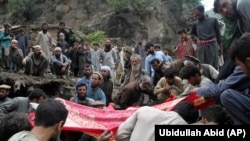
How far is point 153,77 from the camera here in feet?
33.8

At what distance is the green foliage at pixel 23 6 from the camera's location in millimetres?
30062

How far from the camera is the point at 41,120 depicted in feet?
12.5

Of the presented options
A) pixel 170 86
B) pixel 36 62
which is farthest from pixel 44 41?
pixel 170 86

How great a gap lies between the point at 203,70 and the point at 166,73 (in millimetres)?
691

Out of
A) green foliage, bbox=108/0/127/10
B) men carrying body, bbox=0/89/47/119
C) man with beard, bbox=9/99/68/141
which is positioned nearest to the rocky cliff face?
green foliage, bbox=108/0/127/10

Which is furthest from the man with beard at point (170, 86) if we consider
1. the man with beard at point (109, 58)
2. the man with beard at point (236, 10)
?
the man with beard at point (109, 58)

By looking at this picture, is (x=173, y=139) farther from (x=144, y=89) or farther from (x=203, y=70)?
(x=144, y=89)

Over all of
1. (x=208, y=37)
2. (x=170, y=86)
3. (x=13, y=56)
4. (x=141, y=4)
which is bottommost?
(x=170, y=86)

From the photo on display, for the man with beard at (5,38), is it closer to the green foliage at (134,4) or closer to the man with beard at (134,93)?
the man with beard at (134,93)

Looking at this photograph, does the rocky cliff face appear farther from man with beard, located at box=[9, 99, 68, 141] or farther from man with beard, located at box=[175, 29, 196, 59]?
man with beard, located at box=[9, 99, 68, 141]

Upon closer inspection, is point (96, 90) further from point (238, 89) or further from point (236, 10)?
point (238, 89)

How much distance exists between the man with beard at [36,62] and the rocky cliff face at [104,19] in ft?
54.1

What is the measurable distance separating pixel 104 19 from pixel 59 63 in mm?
17022

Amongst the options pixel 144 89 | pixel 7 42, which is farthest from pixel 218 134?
pixel 7 42
